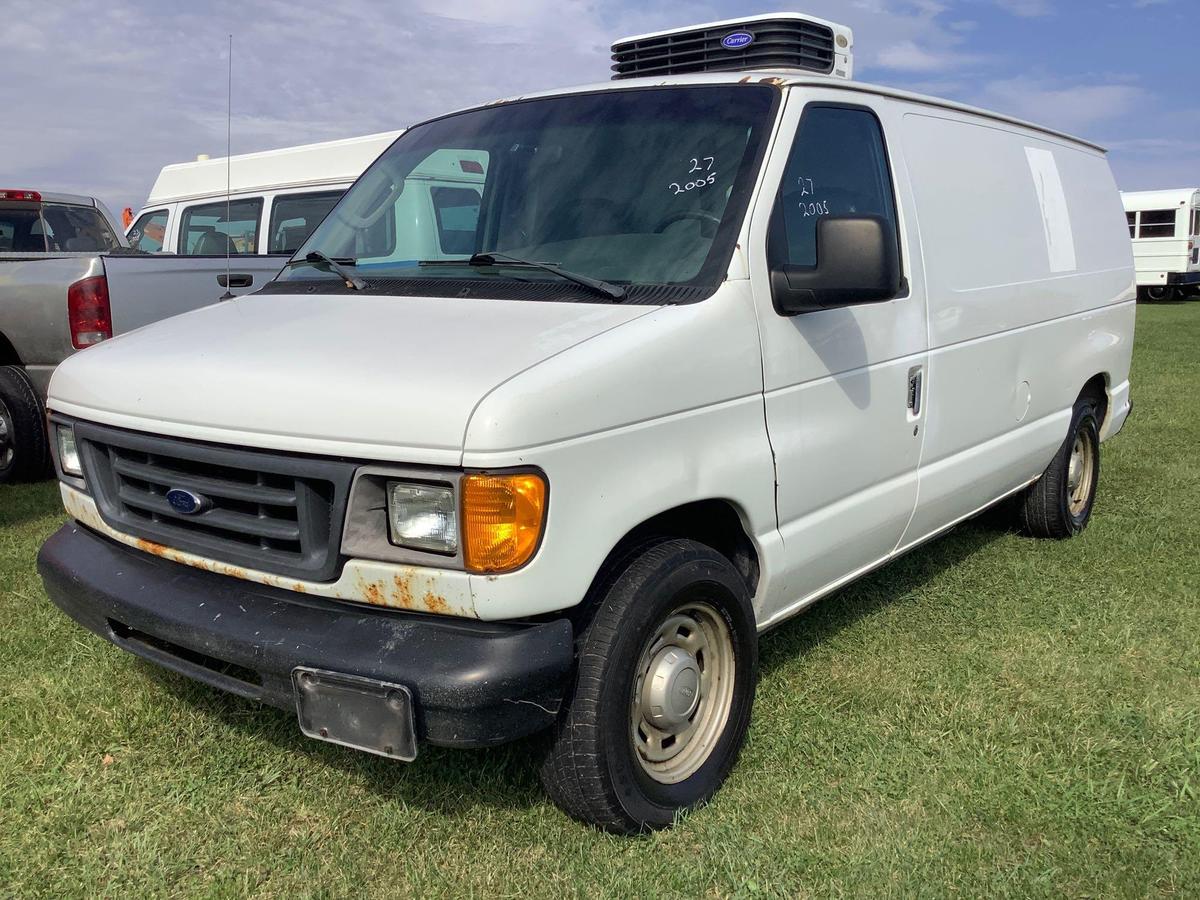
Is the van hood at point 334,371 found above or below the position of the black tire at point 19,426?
above

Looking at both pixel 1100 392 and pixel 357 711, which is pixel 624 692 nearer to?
pixel 357 711

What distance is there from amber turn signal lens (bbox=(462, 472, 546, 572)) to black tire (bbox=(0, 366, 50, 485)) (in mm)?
5587

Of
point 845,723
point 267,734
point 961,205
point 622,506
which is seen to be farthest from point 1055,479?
point 267,734

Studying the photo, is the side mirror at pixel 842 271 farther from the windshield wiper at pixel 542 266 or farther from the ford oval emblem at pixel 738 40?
the ford oval emblem at pixel 738 40

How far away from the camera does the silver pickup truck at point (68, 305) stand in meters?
6.57

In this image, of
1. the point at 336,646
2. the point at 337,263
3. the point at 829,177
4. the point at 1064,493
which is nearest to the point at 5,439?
the point at 337,263

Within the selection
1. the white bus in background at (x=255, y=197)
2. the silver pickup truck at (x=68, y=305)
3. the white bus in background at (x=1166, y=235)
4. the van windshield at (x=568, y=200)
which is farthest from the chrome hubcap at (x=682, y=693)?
the white bus in background at (x=1166, y=235)

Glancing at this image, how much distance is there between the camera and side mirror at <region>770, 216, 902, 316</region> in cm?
313

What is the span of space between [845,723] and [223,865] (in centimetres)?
199

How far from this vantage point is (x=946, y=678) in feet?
13.3

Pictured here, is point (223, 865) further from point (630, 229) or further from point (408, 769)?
point (630, 229)

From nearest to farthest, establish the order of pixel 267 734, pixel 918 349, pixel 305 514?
1. pixel 305 514
2. pixel 267 734
3. pixel 918 349

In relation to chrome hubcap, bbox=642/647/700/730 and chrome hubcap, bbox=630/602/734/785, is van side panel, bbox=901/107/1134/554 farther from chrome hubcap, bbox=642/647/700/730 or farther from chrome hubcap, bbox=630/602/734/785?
chrome hubcap, bbox=642/647/700/730

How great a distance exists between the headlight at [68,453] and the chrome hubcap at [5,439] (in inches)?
163
